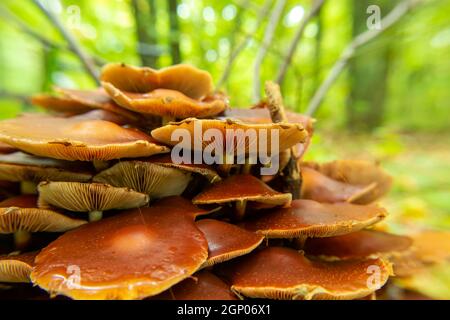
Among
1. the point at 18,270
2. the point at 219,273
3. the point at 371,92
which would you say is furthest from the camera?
the point at 371,92

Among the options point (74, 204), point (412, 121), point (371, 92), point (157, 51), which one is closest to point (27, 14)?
point (157, 51)

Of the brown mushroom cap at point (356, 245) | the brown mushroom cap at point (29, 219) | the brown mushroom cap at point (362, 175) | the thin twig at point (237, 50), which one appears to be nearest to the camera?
the brown mushroom cap at point (29, 219)

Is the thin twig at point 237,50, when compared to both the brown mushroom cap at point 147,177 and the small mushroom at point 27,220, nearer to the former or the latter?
the brown mushroom cap at point 147,177

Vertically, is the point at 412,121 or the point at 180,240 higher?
the point at 412,121

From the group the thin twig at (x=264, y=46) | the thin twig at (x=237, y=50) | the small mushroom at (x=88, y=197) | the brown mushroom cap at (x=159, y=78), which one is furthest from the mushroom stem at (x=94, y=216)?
the thin twig at (x=237, y=50)

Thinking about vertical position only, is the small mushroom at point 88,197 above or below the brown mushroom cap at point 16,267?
above

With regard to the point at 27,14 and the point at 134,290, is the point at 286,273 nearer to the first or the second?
the point at 134,290

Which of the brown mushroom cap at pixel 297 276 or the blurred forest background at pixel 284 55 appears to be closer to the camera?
the brown mushroom cap at pixel 297 276
